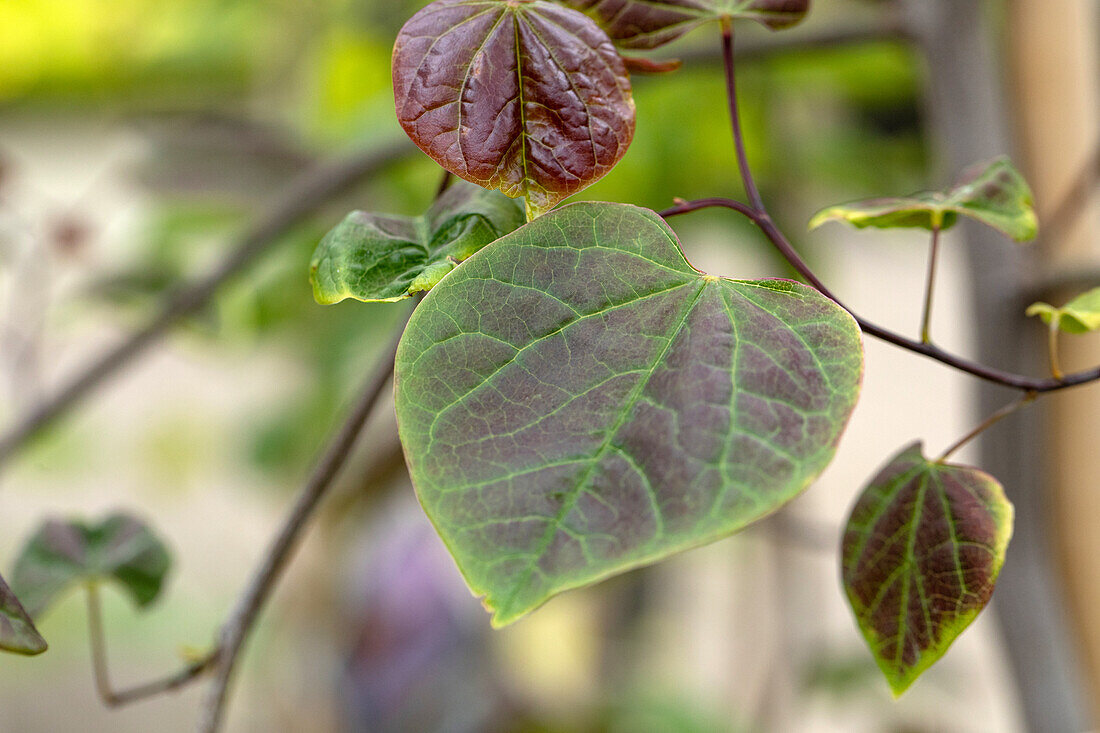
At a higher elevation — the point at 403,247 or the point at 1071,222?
the point at 403,247

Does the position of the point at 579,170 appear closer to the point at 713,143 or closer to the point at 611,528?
the point at 611,528

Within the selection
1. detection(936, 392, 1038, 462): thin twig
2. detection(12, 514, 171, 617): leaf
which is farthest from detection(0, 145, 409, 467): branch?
detection(936, 392, 1038, 462): thin twig

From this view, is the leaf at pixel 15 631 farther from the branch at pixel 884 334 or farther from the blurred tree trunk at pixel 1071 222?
the blurred tree trunk at pixel 1071 222

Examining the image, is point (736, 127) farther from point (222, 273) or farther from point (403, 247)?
point (222, 273)

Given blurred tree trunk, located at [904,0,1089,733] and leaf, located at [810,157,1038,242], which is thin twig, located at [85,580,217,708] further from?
blurred tree trunk, located at [904,0,1089,733]

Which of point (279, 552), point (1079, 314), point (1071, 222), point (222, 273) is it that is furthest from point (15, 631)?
point (1071, 222)

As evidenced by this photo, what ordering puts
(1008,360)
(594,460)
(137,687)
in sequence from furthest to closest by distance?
(1008,360), (137,687), (594,460)
